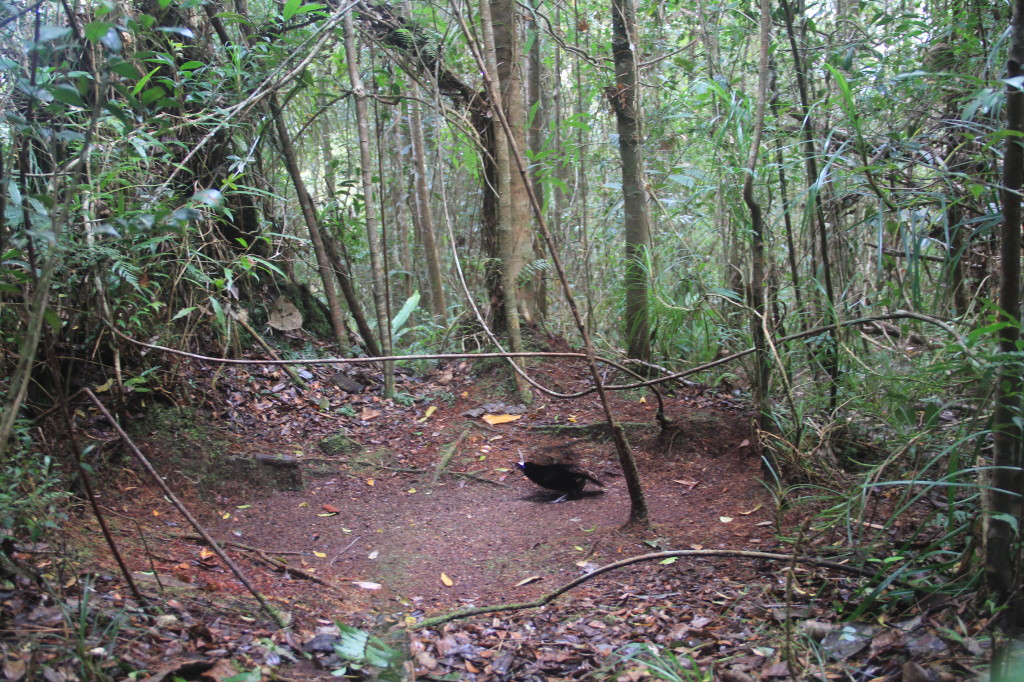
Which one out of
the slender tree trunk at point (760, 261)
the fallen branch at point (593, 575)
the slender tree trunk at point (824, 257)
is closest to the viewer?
the fallen branch at point (593, 575)

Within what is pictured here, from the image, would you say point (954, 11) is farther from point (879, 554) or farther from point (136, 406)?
point (136, 406)

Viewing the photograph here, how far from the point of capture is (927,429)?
6.85 ft

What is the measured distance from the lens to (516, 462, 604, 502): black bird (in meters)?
3.53

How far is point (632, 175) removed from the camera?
14.9 ft

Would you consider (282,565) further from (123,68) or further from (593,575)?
(123,68)

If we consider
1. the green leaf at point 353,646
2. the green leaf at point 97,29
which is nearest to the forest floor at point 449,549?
the green leaf at point 353,646

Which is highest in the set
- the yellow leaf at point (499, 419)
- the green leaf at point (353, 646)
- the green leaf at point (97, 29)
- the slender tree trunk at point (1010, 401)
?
the green leaf at point (97, 29)

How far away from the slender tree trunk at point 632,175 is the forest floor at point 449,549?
500 millimetres

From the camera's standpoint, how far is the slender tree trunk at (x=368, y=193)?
410cm

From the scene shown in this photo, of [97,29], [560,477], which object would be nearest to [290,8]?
[97,29]

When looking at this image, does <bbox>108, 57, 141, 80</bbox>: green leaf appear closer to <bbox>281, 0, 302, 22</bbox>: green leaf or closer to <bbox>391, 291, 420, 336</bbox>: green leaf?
<bbox>281, 0, 302, 22</bbox>: green leaf

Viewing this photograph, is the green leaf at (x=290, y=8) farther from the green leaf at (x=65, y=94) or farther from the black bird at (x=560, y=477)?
the black bird at (x=560, y=477)

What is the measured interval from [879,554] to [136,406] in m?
3.31

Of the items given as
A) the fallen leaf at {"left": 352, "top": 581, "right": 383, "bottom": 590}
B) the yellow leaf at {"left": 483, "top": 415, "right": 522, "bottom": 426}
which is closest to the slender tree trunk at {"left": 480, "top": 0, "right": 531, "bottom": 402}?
the yellow leaf at {"left": 483, "top": 415, "right": 522, "bottom": 426}
